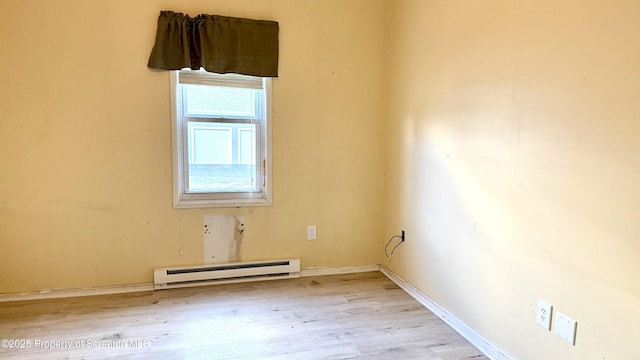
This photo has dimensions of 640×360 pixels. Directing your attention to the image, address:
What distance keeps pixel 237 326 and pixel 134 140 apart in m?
1.50

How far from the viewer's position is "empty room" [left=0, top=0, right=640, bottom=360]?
1.55 m

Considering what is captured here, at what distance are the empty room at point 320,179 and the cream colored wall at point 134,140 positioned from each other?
0.01 meters

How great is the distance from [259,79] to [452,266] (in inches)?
76.9

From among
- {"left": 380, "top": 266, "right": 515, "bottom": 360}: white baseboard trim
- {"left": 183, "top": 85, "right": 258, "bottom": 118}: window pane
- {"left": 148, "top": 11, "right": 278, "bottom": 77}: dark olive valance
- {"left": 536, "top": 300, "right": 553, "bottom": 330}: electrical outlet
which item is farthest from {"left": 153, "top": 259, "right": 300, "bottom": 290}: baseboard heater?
{"left": 536, "top": 300, "right": 553, "bottom": 330}: electrical outlet

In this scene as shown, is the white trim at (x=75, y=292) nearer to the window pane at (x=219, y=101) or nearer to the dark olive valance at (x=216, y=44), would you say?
the window pane at (x=219, y=101)

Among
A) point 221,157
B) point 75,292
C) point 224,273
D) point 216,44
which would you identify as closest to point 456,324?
point 224,273

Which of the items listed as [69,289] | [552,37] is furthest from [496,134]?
[69,289]

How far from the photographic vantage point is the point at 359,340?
2.12m

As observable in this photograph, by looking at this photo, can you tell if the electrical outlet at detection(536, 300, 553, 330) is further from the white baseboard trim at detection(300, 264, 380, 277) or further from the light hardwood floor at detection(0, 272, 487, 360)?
the white baseboard trim at detection(300, 264, 380, 277)

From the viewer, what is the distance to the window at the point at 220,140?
2826mm

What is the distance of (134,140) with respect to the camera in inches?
107

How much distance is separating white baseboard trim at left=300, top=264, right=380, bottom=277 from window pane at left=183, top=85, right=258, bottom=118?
1.35 m

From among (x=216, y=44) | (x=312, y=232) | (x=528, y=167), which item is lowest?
(x=312, y=232)

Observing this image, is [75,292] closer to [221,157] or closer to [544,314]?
[221,157]
